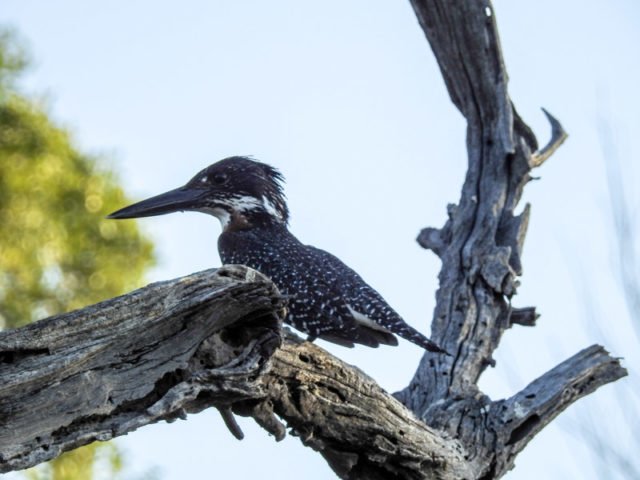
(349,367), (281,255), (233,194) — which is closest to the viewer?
(349,367)

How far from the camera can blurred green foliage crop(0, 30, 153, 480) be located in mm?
7523

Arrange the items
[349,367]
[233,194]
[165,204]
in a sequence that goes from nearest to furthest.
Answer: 1. [349,367]
2. [165,204]
3. [233,194]

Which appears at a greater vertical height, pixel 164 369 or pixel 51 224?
pixel 51 224

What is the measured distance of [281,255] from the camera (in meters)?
4.97

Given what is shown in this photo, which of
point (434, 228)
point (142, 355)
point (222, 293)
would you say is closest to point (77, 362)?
point (142, 355)

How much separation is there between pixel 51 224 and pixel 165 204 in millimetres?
2825

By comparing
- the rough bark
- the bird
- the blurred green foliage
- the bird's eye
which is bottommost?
the rough bark

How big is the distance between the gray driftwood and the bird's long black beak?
119cm

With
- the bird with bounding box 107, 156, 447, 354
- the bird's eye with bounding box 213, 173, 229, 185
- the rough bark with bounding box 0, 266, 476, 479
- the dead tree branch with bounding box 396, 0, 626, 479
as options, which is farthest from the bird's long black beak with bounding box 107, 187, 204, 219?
the rough bark with bounding box 0, 266, 476, 479

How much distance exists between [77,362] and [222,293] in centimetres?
41

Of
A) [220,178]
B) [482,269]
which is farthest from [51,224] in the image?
[482,269]

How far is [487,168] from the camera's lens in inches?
203

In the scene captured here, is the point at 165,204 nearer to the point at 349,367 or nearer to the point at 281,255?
the point at 281,255

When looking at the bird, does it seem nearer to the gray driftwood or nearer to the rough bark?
the gray driftwood
